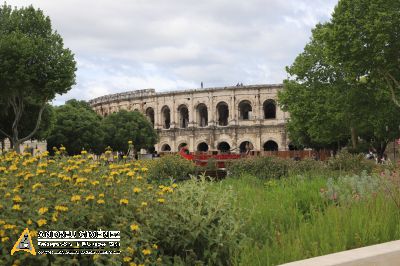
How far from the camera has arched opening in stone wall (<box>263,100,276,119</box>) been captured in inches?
2530

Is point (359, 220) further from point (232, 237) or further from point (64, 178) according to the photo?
point (64, 178)

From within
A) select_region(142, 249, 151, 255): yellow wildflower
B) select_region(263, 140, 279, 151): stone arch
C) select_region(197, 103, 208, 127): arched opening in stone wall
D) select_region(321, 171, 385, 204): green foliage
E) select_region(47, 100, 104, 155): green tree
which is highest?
select_region(197, 103, 208, 127): arched opening in stone wall

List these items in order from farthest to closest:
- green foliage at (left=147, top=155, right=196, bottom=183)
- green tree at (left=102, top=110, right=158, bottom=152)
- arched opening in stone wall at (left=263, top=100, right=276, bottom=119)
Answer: arched opening in stone wall at (left=263, top=100, right=276, bottom=119)
green tree at (left=102, top=110, right=158, bottom=152)
green foliage at (left=147, top=155, right=196, bottom=183)

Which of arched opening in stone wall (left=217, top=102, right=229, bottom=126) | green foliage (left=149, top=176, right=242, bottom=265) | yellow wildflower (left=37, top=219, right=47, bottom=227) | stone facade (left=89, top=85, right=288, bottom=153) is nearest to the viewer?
yellow wildflower (left=37, top=219, right=47, bottom=227)

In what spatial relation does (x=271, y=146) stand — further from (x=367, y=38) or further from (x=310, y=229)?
(x=310, y=229)

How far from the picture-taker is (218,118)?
65688 millimetres

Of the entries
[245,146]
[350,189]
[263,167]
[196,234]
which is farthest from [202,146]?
[196,234]

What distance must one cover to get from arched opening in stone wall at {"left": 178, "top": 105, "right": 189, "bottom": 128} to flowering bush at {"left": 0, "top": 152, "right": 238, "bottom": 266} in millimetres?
61628

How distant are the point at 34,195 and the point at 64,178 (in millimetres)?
388

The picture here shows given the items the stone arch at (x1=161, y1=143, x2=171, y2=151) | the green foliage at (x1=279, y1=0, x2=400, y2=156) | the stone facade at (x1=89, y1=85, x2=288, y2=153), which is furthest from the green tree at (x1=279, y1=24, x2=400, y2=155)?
the stone arch at (x1=161, y1=143, x2=171, y2=151)

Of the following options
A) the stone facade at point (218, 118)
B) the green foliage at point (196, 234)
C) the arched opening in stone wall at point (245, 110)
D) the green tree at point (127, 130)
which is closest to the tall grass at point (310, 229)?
the green foliage at point (196, 234)

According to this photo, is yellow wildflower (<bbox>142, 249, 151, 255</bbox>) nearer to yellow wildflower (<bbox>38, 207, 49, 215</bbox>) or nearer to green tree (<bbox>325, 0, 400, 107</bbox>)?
yellow wildflower (<bbox>38, 207, 49, 215</bbox>)

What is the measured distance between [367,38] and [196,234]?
2438cm

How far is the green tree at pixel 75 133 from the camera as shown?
54406 millimetres
